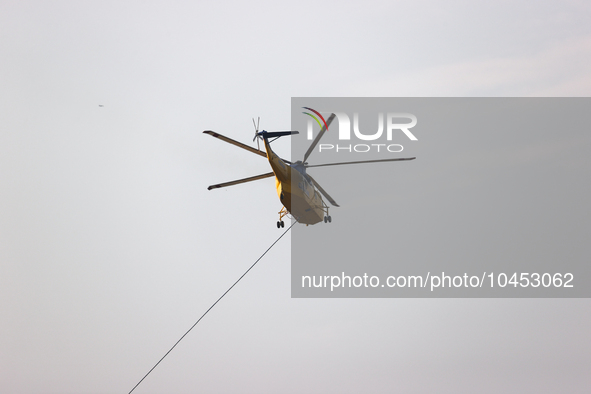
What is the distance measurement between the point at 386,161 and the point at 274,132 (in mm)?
8692

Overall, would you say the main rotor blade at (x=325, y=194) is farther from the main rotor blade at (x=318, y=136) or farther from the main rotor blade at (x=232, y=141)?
the main rotor blade at (x=232, y=141)

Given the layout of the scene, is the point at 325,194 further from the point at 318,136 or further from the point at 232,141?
the point at 232,141

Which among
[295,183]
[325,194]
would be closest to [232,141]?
[295,183]

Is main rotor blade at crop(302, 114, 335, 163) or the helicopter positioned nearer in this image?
the helicopter

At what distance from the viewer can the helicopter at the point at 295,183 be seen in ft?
128

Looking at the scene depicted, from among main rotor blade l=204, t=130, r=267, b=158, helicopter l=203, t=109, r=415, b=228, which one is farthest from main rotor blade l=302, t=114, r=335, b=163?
main rotor blade l=204, t=130, r=267, b=158

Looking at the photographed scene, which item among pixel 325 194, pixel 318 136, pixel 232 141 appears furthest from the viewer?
pixel 325 194

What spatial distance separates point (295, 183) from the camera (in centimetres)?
4059

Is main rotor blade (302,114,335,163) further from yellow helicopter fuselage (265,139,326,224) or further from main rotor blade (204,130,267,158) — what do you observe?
main rotor blade (204,130,267,158)

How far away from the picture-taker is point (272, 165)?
129 ft

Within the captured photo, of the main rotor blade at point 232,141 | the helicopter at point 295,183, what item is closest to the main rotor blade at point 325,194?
the helicopter at point 295,183

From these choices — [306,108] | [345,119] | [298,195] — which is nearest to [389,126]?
[345,119]

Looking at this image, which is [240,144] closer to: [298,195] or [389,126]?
[298,195]

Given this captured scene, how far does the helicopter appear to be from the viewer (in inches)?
1540
